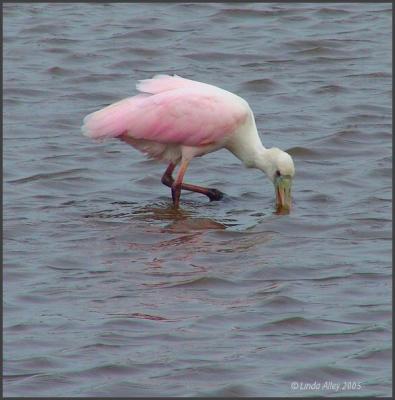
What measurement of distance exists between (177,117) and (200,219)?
828 mm

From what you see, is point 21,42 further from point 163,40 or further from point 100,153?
point 100,153

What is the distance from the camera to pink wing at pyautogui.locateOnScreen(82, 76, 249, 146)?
11844 mm

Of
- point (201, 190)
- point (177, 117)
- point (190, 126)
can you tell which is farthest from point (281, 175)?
point (177, 117)

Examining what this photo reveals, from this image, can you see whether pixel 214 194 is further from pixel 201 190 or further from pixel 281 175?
pixel 281 175

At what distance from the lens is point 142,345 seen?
8.43m

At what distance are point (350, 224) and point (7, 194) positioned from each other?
9.38ft

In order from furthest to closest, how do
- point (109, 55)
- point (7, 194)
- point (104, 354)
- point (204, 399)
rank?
point (109, 55) → point (7, 194) → point (104, 354) → point (204, 399)

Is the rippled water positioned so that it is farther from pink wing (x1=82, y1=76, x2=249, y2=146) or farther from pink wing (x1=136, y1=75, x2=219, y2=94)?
pink wing (x1=136, y1=75, x2=219, y2=94)

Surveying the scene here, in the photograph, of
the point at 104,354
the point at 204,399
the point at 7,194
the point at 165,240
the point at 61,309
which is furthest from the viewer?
the point at 7,194

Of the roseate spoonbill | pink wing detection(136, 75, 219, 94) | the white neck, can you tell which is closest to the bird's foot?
the roseate spoonbill

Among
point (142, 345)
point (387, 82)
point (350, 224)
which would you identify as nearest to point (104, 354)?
point (142, 345)

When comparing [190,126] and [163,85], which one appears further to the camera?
[163,85]

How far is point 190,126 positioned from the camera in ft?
39.0

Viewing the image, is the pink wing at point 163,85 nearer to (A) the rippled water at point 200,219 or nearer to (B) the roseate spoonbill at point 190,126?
(B) the roseate spoonbill at point 190,126
